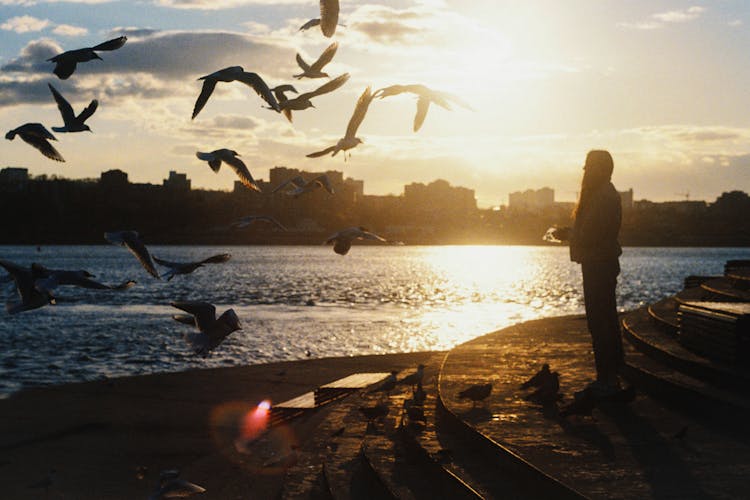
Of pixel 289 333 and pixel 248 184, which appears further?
pixel 289 333

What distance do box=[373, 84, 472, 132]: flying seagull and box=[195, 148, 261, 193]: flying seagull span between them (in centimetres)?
85

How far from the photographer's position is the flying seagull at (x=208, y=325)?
4836 mm

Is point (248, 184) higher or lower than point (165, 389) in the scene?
higher

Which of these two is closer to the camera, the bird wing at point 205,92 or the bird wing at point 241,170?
the bird wing at point 205,92

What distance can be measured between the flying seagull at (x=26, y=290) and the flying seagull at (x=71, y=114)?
31.8 inches

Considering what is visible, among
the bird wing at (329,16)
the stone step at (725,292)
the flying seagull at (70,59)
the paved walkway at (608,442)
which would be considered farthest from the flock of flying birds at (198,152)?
the stone step at (725,292)

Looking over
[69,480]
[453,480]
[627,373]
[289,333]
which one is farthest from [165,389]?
[289,333]

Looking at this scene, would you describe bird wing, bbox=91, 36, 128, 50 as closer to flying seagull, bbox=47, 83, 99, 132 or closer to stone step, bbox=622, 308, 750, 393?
flying seagull, bbox=47, 83, 99, 132

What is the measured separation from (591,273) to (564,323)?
304 inches

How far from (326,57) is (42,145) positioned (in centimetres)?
176

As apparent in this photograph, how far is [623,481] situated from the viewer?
18.0ft

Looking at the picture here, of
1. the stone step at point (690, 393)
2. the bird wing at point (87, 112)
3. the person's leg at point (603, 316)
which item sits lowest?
the stone step at point (690, 393)

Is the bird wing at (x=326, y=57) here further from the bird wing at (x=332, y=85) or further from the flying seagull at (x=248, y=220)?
the flying seagull at (x=248, y=220)

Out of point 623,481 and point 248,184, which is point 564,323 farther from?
point 248,184
